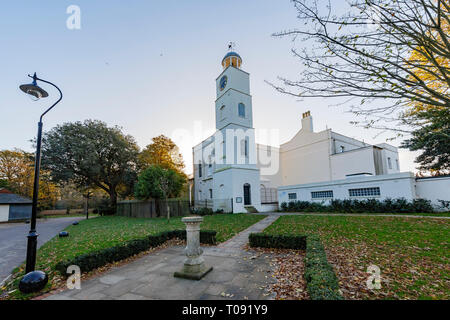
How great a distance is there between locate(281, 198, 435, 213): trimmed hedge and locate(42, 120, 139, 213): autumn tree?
19861mm

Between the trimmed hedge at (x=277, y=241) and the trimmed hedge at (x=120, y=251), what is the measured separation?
1.68m

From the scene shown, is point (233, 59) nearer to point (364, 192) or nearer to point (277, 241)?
point (364, 192)

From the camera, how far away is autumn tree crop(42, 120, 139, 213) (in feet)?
63.6

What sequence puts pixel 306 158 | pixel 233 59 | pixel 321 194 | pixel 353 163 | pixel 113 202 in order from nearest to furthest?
pixel 321 194 → pixel 353 163 → pixel 233 59 → pixel 306 158 → pixel 113 202

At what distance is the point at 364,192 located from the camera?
14773 millimetres

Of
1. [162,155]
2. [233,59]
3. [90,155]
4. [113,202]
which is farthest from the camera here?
[162,155]

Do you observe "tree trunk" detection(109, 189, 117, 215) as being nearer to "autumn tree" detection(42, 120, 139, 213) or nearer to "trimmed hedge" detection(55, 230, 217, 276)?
"autumn tree" detection(42, 120, 139, 213)

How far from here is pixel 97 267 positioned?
15.6ft

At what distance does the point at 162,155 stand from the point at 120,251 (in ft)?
71.7

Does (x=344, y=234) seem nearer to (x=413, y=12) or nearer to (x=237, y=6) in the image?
(x=413, y=12)

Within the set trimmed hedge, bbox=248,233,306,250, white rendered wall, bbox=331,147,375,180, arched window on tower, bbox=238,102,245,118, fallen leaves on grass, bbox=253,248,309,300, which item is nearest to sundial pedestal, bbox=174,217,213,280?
fallen leaves on grass, bbox=253,248,309,300

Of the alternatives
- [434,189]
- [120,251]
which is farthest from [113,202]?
[434,189]

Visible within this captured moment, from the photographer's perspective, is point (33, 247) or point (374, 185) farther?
point (374, 185)

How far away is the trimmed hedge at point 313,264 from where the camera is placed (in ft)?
8.53
